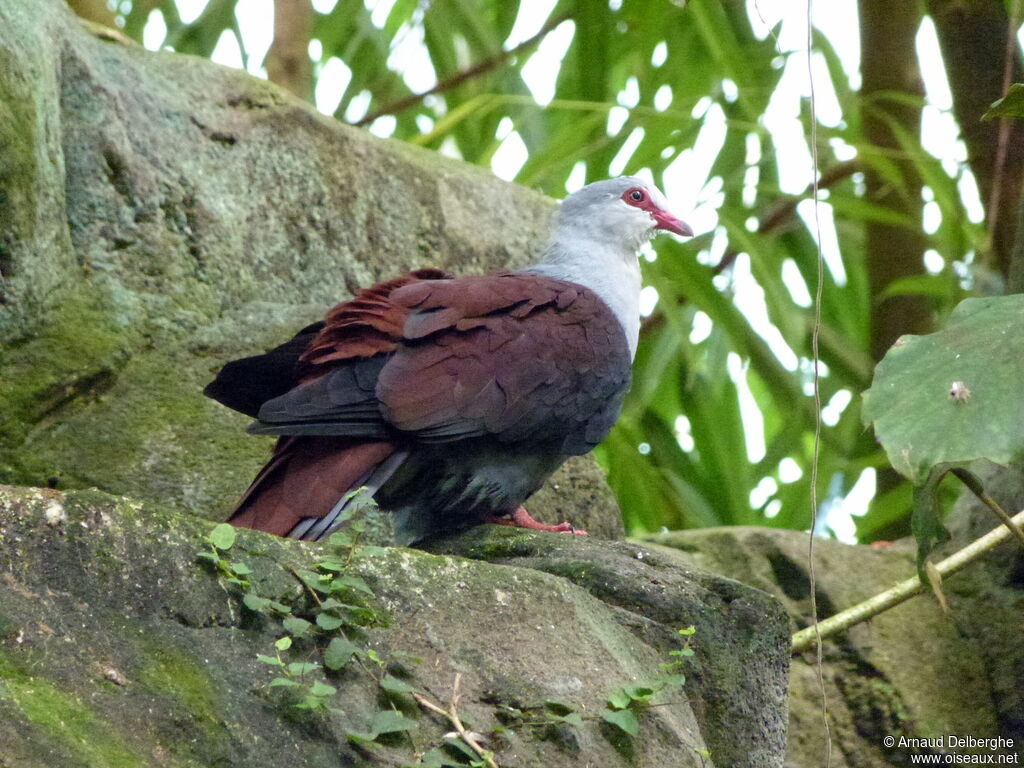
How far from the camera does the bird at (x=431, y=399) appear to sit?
10.7ft

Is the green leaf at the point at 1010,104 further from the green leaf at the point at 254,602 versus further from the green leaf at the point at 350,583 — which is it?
the green leaf at the point at 254,602

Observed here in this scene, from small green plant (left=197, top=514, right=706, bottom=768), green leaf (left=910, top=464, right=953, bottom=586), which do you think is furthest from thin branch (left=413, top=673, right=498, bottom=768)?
green leaf (left=910, top=464, right=953, bottom=586)

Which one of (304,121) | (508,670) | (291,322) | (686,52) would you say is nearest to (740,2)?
(686,52)

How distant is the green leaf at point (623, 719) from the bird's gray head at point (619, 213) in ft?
7.17

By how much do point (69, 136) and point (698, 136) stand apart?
8.12 ft

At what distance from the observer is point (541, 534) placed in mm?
3283

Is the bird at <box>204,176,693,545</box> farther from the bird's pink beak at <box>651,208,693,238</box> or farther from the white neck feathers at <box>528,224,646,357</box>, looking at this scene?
the bird's pink beak at <box>651,208,693,238</box>

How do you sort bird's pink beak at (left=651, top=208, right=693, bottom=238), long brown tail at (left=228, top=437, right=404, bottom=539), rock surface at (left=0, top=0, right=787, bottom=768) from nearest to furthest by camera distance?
1. rock surface at (left=0, top=0, right=787, bottom=768)
2. long brown tail at (left=228, top=437, right=404, bottom=539)
3. bird's pink beak at (left=651, top=208, right=693, bottom=238)

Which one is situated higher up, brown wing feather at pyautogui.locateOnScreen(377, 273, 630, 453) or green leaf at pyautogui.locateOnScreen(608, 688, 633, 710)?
brown wing feather at pyautogui.locateOnScreen(377, 273, 630, 453)

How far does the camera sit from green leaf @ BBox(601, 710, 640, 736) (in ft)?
7.84

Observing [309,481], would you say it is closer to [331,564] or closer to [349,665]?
[331,564]

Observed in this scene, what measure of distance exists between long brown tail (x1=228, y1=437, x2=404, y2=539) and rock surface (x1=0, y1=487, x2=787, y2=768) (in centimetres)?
60
